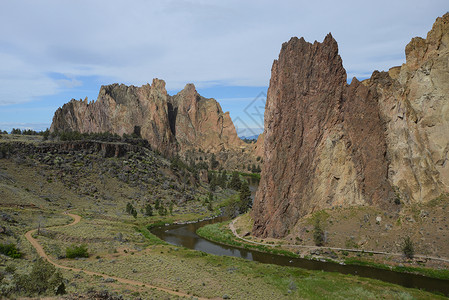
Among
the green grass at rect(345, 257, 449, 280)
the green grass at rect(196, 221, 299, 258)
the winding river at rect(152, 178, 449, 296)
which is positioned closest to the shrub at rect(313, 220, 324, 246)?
the winding river at rect(152, 178, 449, 296)

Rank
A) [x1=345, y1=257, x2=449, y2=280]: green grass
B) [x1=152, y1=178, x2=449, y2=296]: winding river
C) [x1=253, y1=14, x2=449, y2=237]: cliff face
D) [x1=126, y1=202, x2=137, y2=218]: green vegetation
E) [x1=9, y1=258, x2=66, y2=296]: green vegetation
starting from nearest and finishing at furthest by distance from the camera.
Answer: [x1=9, y1=258, x2=66, y2=296]: green vegetation < [x1=152, y1=178, x2=449, y2=296]: winding river < [x1=345, y1=257, x2=449, y2=280]: green grass < [x1=253, y1=14, x2=449, y2=237]: cliff face < [x1=126, y1=202, x2=137, y2=218]: green vegetation

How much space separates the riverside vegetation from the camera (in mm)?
39188

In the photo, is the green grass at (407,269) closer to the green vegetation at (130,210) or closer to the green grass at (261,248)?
the green grass at (261,248)

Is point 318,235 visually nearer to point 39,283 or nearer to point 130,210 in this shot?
point 39,283

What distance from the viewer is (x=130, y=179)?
388 ft

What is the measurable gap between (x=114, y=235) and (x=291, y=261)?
35.1 m

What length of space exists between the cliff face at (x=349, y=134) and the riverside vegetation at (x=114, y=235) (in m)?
22.4

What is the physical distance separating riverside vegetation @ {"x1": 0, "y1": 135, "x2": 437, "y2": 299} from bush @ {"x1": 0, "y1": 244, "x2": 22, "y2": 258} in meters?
1.76

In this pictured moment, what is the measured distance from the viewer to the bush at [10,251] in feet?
146

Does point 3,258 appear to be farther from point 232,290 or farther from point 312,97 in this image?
point 312,97

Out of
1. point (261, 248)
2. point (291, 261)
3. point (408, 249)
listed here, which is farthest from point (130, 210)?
point (408, 249)

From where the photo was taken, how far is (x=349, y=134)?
68375 millimetres

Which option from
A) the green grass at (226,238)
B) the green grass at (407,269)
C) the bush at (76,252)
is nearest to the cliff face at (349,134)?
the green grass at (226,238)

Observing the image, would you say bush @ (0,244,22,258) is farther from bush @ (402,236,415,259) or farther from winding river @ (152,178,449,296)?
bush @ (402,236,415,259)
